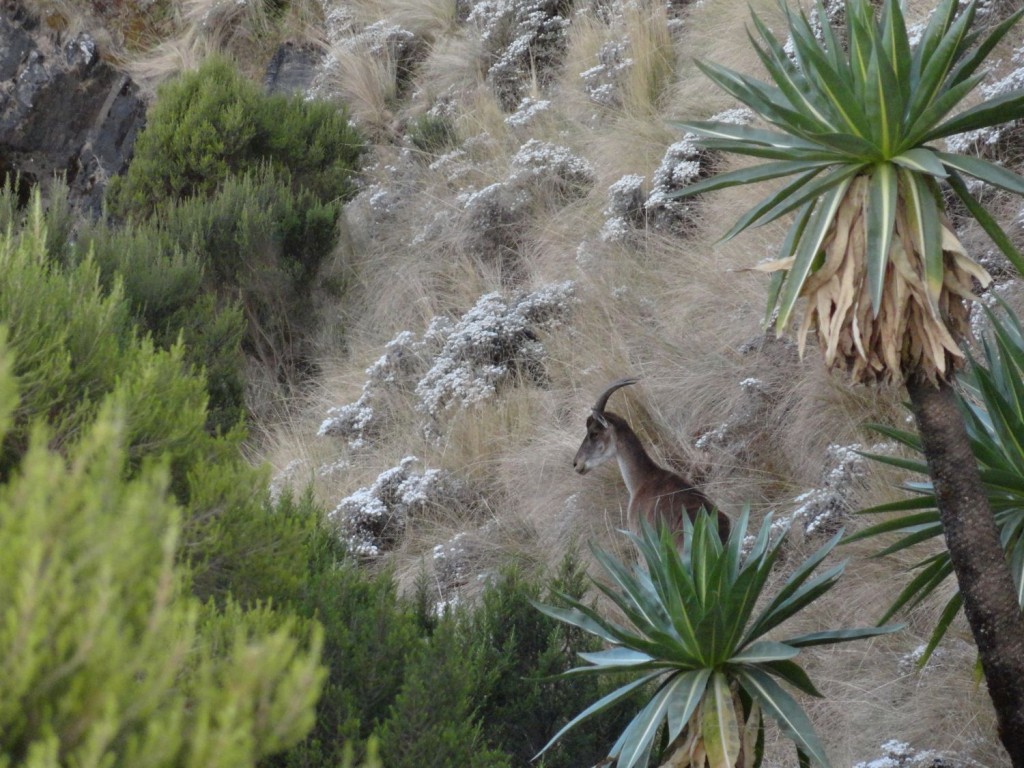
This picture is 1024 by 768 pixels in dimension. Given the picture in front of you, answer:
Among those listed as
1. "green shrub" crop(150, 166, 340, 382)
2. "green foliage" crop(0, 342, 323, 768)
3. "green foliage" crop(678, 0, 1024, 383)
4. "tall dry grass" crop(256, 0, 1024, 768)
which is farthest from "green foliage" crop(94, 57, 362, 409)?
"green foliage" crop(0, 342, 323, 768)

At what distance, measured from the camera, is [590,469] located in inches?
267

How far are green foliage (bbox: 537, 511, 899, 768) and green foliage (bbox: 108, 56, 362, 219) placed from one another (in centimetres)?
857

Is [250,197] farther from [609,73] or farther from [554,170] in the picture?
[609,73]

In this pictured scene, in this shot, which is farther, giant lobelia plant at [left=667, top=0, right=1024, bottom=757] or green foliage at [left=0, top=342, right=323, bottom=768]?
giant lobelia plant at [left=667, top=0, right=1024, bottom=757]

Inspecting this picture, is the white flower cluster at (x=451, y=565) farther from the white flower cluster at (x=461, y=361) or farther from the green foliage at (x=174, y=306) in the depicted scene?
the green foliage at (x=174, y=306)

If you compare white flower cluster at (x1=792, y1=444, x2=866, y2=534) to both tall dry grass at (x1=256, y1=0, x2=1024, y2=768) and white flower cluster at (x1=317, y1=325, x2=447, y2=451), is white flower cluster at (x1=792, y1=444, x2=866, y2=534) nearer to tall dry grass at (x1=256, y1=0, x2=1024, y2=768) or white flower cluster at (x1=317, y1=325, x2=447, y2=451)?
tall dry grass at (x1=256, y1=0, x2=1024, y2=768)

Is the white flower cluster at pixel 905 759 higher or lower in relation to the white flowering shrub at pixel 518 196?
lower

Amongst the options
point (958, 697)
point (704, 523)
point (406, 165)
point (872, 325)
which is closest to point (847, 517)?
point (958, 697)

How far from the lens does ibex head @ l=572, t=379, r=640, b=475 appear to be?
653 centimetres

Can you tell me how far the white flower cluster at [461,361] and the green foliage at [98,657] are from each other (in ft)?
20.9

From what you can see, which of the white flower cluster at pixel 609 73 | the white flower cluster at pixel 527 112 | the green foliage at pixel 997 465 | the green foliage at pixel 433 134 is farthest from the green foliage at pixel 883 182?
the green foliage at pixel 433 134

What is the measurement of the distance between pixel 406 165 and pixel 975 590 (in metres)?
10.1

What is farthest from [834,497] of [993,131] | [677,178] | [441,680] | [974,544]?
[677,178]

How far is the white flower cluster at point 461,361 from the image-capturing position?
8.34 metres
